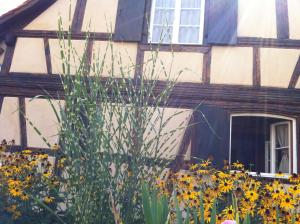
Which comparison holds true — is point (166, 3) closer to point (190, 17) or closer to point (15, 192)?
point (190, 17)

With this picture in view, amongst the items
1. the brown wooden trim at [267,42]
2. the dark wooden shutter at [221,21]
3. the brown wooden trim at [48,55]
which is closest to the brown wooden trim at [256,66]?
the brown wooden trim at [267,42]

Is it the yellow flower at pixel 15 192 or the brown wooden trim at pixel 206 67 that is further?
the brown wooden trim at pixel 206 67

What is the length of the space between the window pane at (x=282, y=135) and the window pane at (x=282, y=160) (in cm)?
9

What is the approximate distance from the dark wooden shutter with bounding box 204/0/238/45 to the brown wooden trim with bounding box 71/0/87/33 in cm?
200

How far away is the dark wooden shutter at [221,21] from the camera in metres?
5.71

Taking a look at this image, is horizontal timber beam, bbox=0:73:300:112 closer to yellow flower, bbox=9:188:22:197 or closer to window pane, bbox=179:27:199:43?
window pane, bbox=179:27:199:43

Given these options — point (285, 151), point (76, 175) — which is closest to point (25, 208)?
point (76, 175)

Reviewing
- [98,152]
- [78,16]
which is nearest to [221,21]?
[78,16]

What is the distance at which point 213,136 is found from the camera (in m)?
5.30

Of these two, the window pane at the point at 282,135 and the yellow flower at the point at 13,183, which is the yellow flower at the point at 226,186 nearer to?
the yellow flower at the point at 13,183

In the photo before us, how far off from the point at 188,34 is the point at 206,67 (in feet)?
2.36

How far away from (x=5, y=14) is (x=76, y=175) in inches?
195

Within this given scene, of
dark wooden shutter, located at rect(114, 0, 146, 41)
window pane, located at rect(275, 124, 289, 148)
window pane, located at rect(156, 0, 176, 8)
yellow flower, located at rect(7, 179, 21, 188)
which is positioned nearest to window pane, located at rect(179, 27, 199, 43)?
window pane, located at rect(156, 0, 176, 8)

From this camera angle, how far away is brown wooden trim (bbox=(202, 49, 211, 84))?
5.61 metres
